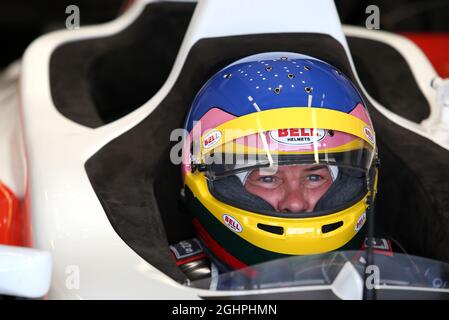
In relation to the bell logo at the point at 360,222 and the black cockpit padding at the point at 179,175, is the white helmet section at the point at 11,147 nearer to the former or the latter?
the black cockpit padding at the point at 179,175

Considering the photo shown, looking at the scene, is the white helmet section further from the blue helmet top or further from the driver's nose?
the driver's nose

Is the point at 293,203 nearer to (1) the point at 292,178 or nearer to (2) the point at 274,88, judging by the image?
(1) the point at 292,178

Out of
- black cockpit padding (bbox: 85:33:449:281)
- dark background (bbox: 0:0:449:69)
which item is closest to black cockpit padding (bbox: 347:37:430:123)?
black cockpit padding (bbox: 85:33:449:281)

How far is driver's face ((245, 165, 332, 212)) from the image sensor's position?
61.6 inches

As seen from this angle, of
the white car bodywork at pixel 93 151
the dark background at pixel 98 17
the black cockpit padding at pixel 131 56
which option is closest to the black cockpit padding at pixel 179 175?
the white car bodywork at pixel 93 151

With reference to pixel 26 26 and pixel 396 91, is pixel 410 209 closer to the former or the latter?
pixel 396 91

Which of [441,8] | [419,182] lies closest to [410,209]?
[419,182]

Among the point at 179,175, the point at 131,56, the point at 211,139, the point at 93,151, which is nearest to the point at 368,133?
the point at 211,139

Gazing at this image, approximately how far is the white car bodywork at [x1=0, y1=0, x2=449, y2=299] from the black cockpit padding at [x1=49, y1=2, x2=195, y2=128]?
44 mm

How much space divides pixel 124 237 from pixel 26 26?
8.57 ft

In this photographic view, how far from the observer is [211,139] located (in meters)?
1.58

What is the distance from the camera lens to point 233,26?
1.89 m

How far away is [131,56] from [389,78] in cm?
67
